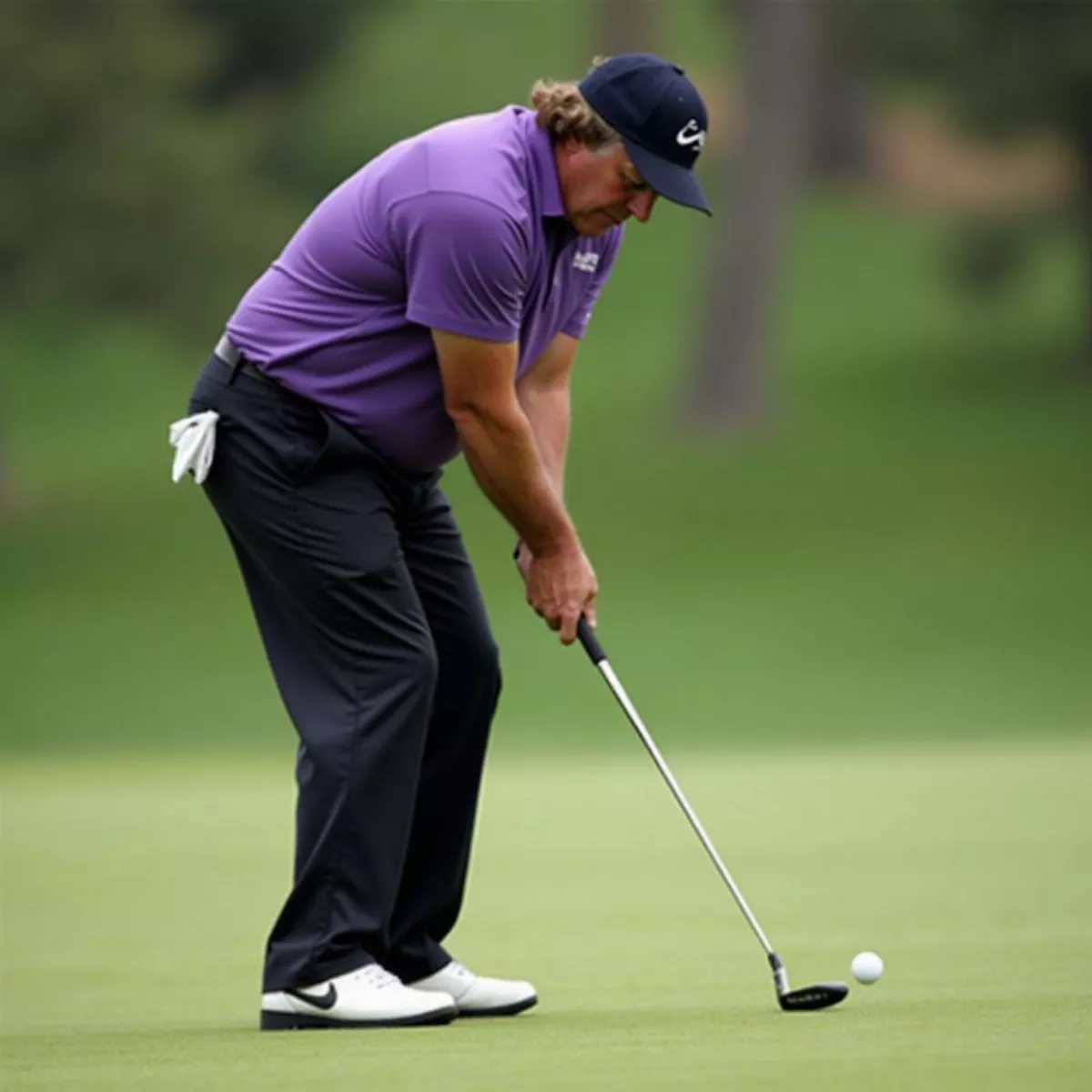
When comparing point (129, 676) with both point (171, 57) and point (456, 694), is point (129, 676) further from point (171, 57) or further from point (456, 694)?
point (456, 694)

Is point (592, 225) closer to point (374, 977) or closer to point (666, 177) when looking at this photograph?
point (666, 177)

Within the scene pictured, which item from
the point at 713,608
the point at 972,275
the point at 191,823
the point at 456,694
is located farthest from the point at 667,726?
the point at 456,694

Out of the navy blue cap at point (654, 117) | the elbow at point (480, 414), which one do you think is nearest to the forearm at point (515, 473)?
the elbow at point (480, 414)

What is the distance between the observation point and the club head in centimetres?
437

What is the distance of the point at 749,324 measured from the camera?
869 inches

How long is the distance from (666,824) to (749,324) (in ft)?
46.9

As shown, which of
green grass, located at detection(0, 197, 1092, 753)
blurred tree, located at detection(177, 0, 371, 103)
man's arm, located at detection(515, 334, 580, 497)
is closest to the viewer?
man's arm, located at detection(515, 334, 580, 497)

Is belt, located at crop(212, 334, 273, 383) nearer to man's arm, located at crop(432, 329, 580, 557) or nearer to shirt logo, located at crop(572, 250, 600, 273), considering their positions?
man's arm, located at crop(432, 329, 580, 557)

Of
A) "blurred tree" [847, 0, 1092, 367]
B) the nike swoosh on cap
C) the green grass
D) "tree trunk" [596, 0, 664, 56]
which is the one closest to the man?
the nike swoosh on cap

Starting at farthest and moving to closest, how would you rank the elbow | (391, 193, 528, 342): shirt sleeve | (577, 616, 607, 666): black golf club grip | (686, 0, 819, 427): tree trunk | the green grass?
(686, 0, 819, 427): tree trunk < the green grass < (577, 616, 607, 666): black golf club grip < the elbow < (391, 193, 528, 342): shirt sleeve

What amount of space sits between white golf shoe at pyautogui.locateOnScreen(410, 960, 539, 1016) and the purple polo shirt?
95 centimetres

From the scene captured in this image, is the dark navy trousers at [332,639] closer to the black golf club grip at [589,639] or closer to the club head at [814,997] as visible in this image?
the black golf club grip at [589,639]

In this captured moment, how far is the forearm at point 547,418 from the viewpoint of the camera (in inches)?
199

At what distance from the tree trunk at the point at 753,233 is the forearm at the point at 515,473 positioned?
57.4 ft
